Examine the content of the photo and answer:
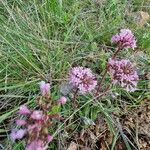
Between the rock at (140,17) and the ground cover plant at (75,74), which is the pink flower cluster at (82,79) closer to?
the ground cover plant at (75,74)

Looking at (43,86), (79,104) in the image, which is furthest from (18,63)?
(43,86)

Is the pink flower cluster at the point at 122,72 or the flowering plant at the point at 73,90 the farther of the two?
the pink flower cluster at the point at 122,72

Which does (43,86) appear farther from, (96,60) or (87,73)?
(96,60)

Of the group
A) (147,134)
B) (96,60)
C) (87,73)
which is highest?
(87,73)

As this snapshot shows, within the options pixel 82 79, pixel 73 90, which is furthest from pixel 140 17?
Result: pixel 82 79

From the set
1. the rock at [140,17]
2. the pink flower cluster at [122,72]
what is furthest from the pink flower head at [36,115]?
the rock at [140,17]

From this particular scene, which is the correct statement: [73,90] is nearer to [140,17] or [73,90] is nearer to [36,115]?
[36,115]

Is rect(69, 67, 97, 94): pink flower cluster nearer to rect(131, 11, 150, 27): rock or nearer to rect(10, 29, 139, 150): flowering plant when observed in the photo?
rect(10, 29, 139, 150): flowering plant
